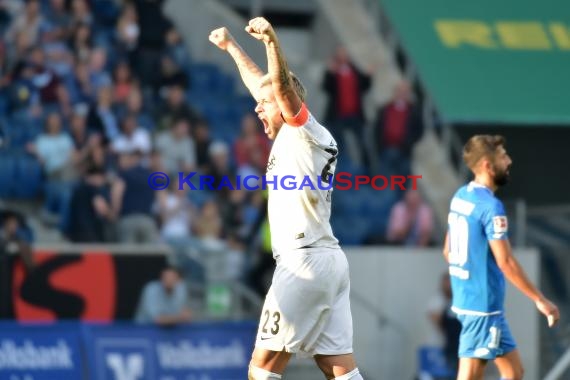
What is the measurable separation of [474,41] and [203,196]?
590 centimetres

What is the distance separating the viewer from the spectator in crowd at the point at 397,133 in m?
16.9

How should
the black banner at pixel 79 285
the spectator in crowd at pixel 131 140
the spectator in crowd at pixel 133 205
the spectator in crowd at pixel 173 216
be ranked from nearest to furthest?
the black banner at pixel 79 285
the spectator in crowd at pixel 133 205
the spectator in crowd at pixel 173 216
the spectator in crowd at pixel 131 140

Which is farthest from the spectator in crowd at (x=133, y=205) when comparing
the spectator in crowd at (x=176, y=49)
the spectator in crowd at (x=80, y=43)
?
the spectator in crowd at (x=176, y=49)

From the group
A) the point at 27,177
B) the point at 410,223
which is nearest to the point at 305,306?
the point at 27,177

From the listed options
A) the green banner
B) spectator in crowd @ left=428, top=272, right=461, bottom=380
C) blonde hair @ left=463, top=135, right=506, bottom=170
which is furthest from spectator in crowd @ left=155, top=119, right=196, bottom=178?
blonde hair @ left=463, top=135, right=506, bottom=170

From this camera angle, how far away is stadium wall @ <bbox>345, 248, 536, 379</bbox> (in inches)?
597

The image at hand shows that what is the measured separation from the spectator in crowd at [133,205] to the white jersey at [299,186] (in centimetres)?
654

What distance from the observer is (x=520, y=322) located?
1552cm

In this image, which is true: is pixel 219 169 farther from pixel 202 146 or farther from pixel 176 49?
pixel 176 49

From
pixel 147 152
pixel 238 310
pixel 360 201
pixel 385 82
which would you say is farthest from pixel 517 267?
pixel 385 82

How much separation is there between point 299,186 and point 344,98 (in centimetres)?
965

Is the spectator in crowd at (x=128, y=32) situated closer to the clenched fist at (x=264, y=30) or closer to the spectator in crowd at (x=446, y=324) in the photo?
the spectator in crowd at (x=446, y=324)

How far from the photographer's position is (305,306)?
7.23 meters

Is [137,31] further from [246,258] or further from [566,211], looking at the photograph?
Answer: [566,211]
